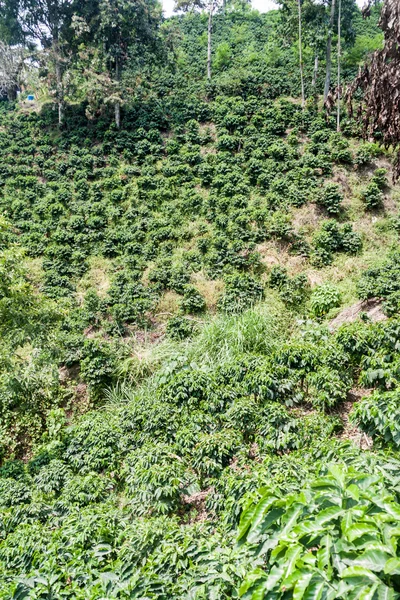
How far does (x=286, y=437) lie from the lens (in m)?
4.64

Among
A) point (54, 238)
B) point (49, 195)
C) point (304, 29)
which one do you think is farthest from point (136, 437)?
point (304, 29)

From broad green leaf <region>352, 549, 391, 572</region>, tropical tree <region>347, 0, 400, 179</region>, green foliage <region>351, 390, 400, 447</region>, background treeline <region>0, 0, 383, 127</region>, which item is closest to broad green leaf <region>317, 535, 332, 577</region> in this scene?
broad green leaf <region>352, 549, 391, 572</region>

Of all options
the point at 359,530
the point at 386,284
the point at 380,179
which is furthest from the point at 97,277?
the point at 359,530

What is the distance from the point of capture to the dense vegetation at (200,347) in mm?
2492

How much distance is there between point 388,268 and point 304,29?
15825 millimetres

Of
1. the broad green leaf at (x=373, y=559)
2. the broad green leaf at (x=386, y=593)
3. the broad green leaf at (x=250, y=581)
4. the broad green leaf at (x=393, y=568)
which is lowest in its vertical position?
the broad green leaf at (x=250, y=581)

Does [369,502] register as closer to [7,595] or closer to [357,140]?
[7,595]

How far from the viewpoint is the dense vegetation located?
8.18ft

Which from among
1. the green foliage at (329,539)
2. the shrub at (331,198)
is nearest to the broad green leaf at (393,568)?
the green foliage at (329,539)

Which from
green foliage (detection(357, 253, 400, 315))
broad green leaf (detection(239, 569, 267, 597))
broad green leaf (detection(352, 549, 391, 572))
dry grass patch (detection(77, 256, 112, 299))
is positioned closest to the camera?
broad green leaf (detection(352, 549, 391, 572))

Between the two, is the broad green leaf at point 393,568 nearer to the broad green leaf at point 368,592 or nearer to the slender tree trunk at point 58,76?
the broad green leaf at point 368,592

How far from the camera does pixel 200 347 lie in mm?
7891

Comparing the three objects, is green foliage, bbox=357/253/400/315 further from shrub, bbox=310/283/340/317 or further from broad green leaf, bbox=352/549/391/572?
broad green leaf, bbox=352/549/391/572

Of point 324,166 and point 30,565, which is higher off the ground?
point 324,166
